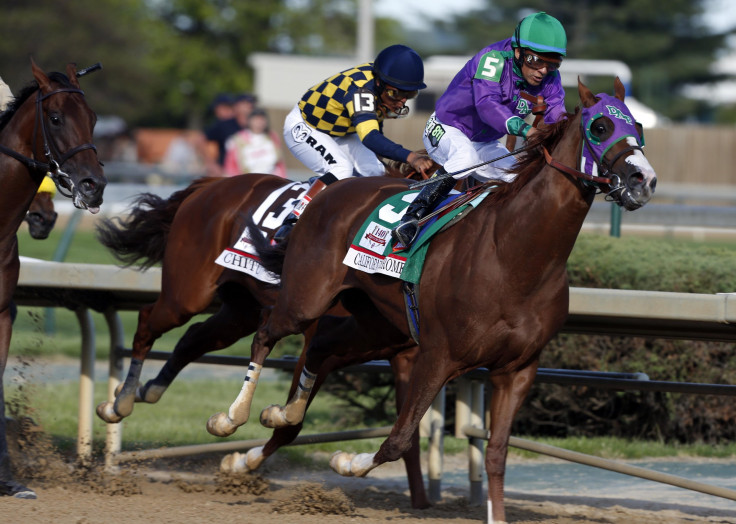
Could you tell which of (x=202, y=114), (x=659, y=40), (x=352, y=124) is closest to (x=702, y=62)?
(x=659, y=40)

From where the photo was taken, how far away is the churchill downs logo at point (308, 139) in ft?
20.9

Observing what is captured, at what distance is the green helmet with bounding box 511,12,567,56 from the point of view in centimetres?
504

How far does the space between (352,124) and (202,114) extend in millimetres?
40037

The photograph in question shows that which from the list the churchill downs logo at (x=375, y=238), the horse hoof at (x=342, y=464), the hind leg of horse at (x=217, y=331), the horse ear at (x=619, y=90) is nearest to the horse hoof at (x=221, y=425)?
the horse hoof at (x=342, y=464)

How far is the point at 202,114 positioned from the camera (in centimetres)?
4553

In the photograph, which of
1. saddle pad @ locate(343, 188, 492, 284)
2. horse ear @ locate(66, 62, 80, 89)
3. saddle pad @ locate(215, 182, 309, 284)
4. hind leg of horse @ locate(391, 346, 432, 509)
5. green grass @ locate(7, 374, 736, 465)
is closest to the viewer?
saddle pad @ locate(343, 188, 492, 284)

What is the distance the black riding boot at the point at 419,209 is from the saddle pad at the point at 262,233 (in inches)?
43.0

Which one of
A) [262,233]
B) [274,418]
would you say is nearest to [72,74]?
[262,233]

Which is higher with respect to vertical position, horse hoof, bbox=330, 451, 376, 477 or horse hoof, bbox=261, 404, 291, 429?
horse hoof, bbox=261, 404, 291, 429

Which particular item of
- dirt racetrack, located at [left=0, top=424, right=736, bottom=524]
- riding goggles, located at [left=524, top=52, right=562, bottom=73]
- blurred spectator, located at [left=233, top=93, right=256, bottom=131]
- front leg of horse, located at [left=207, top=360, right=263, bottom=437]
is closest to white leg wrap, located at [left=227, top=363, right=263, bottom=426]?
front leg of horse, located at [left=207, top=360, right=263, bottom=437]

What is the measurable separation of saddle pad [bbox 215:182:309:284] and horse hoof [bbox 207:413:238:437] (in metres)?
0.80

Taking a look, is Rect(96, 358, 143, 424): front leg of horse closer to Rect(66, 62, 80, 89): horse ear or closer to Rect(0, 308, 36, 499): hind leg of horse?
Rect(0, 308, 36, 499): hind leg of horse

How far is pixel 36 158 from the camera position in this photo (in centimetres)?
558

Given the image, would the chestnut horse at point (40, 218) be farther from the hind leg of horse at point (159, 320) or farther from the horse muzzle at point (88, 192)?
the horse muzzle at point (88, 192)
